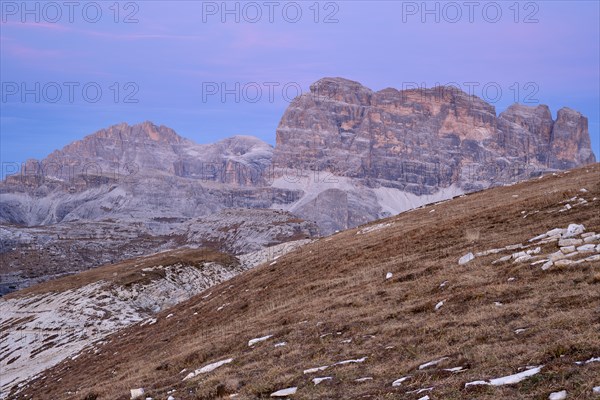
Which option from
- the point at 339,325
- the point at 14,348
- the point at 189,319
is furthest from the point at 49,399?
the point at 14,348

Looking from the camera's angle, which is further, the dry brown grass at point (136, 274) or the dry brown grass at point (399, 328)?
the dry brown grass at point (136, 274)

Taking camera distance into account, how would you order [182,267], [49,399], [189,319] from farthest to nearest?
[182,267], [189,319], [49,399]

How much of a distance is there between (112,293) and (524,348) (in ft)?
221

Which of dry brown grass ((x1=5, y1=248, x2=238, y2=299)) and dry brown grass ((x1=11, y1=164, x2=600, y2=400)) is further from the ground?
dry brown grass ((x1=11, y1=164, x2=600, y2=400))

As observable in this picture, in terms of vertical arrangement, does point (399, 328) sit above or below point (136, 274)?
above

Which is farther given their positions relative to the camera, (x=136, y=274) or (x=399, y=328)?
(x=136, y=274)

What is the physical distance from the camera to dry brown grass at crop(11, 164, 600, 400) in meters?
13.2

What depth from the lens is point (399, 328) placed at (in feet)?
61.4

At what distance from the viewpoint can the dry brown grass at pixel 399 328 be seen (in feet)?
43.3

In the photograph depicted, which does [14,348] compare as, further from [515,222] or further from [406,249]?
[515,222]

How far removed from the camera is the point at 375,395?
12.9m

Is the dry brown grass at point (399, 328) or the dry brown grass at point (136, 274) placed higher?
the dry brown grass at point (399, 328)

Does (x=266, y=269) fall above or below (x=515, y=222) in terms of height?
below

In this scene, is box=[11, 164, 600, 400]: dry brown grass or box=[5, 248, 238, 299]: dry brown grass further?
box=[5, 248, 238, 299]: dry brown grass
